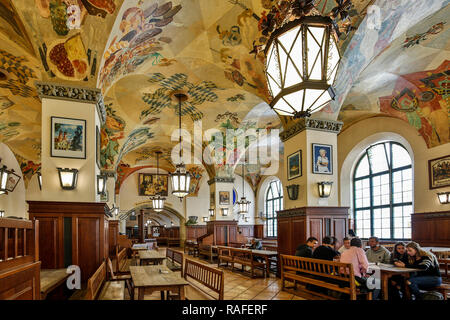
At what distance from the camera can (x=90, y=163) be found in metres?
6.70

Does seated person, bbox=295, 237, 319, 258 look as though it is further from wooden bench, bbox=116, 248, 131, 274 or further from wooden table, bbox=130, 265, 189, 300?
wooden bench, bbox=116, 248, 131, 274

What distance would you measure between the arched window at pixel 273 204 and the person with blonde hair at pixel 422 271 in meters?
17.3

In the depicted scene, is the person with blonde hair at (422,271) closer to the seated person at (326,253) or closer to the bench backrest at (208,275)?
the seated person at (326,253)

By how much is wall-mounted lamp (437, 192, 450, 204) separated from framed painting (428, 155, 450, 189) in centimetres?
30

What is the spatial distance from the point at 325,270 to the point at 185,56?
618 centimetres

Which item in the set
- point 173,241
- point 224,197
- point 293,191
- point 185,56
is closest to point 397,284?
point 293,191

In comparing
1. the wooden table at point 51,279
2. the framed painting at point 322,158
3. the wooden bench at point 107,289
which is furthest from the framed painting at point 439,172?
the wooden table at point 51,279

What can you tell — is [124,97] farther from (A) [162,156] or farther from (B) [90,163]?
(A) [162,156]

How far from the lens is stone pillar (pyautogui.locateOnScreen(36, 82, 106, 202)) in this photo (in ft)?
20.8

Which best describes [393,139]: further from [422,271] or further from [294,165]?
[422,271]

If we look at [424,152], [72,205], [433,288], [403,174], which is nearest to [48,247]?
[72,205]

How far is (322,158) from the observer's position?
8.55m

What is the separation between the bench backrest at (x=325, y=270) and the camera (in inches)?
218

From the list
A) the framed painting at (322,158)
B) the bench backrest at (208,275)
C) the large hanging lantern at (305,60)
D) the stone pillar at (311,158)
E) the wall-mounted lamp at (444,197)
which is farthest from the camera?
the wall-mounted lamp at (444,197)
